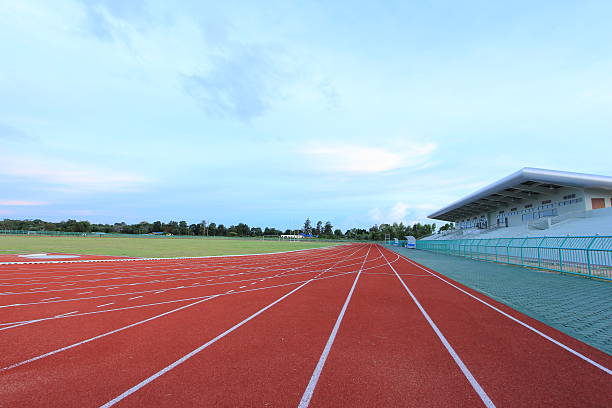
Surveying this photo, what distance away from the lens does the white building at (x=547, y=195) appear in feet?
91.0

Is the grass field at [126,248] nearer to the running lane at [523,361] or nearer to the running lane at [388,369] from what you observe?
the running lane at [388,369]

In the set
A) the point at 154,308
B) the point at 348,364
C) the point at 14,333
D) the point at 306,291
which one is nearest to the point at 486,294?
the point at 306,291

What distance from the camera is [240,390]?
339 centimetres

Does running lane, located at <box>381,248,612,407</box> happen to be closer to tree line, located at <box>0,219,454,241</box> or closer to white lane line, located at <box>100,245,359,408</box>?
white lane line, located at <box>100,245,359,408</box>

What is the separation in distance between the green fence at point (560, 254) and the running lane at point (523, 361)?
7.63 m

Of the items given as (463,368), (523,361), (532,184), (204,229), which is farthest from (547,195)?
(204,229)

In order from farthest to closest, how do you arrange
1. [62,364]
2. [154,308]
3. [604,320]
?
1. [154,308]
2. [604,320]
3. [62,364]

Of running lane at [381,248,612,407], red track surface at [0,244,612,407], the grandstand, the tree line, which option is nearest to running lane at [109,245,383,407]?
red track surface at [0,244,612,407]

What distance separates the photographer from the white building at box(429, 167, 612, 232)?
91.0 ft

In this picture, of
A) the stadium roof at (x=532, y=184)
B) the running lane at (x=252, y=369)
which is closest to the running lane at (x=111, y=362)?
the running lane at (x=252, y=369)

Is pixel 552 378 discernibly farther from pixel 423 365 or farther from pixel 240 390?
pixel 240 390

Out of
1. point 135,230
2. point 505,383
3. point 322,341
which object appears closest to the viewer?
point 505,383

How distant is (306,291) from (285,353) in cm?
490

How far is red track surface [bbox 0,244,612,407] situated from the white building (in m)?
28.3
